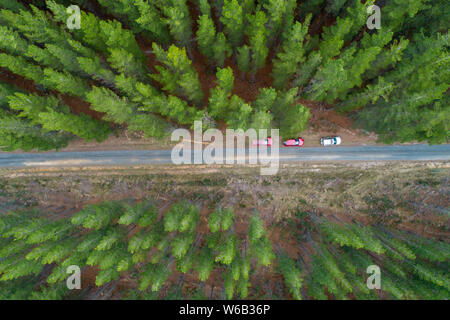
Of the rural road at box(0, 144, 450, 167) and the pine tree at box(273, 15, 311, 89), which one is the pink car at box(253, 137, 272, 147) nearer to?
the rural road at box(0, 144, 450, 167)

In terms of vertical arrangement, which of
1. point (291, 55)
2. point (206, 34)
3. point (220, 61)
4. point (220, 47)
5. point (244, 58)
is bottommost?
point (291, 55)

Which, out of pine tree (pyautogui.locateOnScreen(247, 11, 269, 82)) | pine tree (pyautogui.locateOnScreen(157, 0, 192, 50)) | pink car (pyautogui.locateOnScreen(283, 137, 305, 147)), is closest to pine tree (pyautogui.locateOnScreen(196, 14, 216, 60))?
pine tree (pyautogui.locateOnScreen(157, 0, 192, 50))

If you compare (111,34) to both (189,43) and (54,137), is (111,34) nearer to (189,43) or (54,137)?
(189,43)

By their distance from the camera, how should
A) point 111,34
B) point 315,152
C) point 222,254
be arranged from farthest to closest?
point 315,152 < point 222,254 < point 111,34

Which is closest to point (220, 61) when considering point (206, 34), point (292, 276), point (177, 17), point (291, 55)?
point (206, 34)

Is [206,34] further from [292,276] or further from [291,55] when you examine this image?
[292,276]

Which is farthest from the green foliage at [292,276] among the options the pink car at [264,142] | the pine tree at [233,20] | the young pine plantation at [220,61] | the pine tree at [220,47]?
the pine tree at [233,20]

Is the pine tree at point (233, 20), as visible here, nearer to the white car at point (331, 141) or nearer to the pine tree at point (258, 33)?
the pine tree at point (258, 33)
